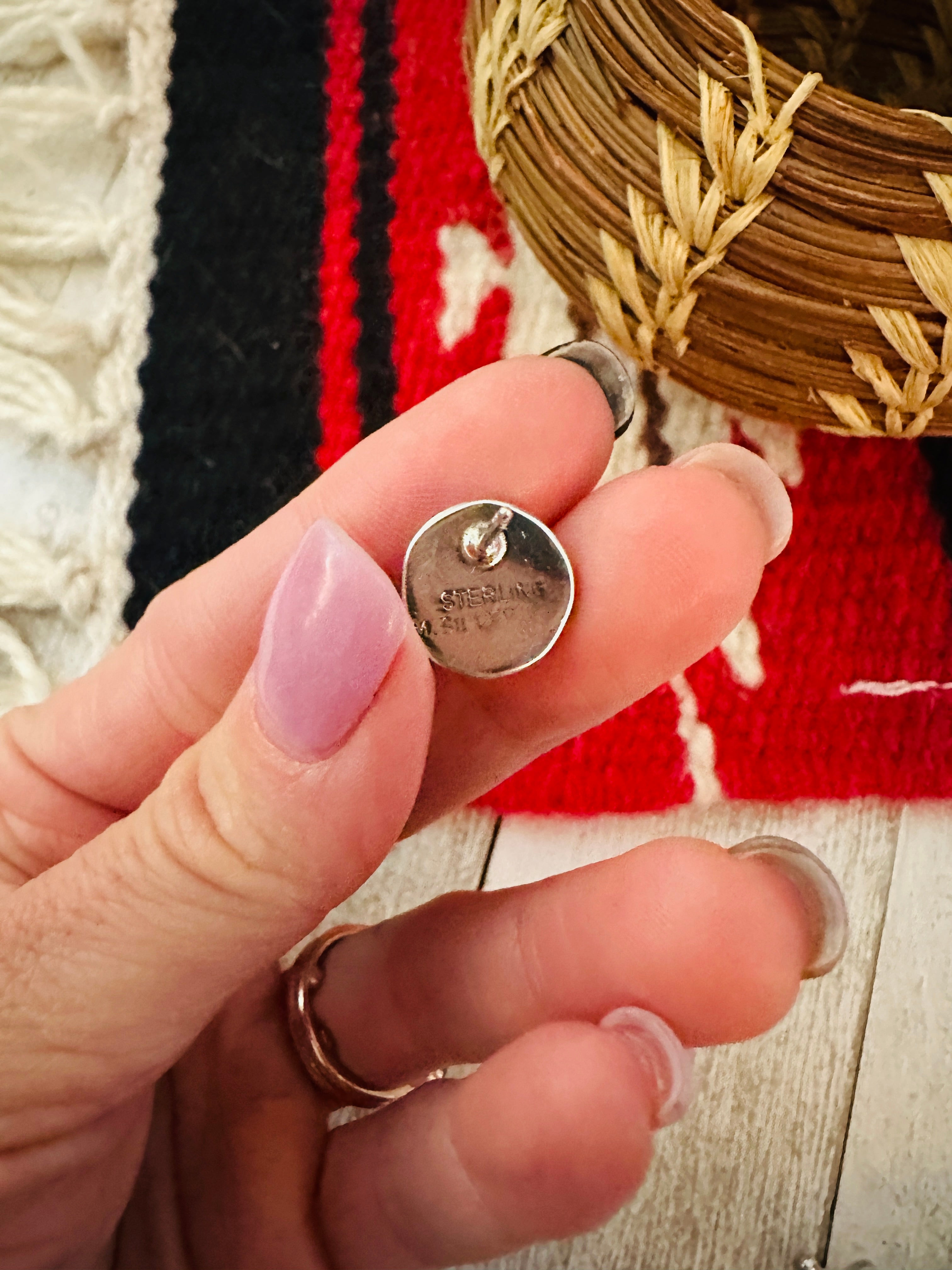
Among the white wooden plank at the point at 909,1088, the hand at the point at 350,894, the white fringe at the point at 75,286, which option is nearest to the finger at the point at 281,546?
the hand at the point at 350,894

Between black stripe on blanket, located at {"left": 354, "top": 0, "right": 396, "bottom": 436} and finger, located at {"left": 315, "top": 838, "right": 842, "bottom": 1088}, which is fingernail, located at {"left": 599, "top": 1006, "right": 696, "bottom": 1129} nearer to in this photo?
finger, located at {"left": 315, "top": 838, "right": 842, "bottom": 1088}

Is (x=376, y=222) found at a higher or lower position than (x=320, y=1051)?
higher

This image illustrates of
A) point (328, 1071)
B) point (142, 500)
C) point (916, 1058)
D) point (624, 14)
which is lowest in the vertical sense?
point (916, 1058)

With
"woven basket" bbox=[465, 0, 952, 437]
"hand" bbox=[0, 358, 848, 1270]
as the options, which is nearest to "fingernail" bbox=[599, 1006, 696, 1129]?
"hand" bbox=[0, 358, 848, 1270]

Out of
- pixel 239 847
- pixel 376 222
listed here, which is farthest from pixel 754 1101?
pixel 376 222

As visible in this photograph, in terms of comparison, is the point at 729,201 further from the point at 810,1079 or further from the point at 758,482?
the point at 810,1079

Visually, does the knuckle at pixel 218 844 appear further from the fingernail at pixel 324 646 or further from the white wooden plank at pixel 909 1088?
the white wooden plank at pixel 909 1088

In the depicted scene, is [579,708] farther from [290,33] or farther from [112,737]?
[290,33]

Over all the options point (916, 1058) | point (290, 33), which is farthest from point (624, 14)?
point (916, 1058)
